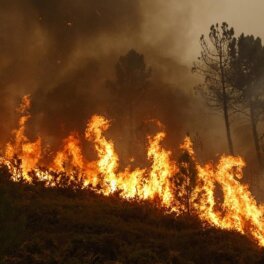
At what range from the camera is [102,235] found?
12914 mm

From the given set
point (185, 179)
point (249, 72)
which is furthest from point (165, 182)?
point (249, 72)

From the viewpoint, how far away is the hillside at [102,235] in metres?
11.3

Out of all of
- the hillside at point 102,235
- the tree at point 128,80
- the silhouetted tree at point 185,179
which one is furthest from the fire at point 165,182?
the tree at point 128,80

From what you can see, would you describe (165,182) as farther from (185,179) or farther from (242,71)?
(242,71)

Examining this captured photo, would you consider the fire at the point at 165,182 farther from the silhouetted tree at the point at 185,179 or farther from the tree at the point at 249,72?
the tree at the point at 249,72

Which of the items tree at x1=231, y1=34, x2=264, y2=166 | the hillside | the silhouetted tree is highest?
tree at x1=231, y1=34, x2=264, y2=166

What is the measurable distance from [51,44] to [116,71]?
5.83 m

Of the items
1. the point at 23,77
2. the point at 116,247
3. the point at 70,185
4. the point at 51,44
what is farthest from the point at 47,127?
the point at 116,247

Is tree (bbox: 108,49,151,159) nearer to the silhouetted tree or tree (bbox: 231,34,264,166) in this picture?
tree (bbox: 231,34,264,166)

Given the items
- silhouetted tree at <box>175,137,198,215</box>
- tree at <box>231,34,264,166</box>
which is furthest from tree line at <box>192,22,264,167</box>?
silhouetted tree at <box>175,137,198,215</box>

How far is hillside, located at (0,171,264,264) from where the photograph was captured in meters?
11.3

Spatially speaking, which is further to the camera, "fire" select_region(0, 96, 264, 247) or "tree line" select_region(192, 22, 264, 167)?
"tree line" select_region(192, 22, 264, 167)

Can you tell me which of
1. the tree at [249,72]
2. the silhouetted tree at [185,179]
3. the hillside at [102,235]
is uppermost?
the tree at [249,72]

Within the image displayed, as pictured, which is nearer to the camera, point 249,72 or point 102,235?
point 102,235
